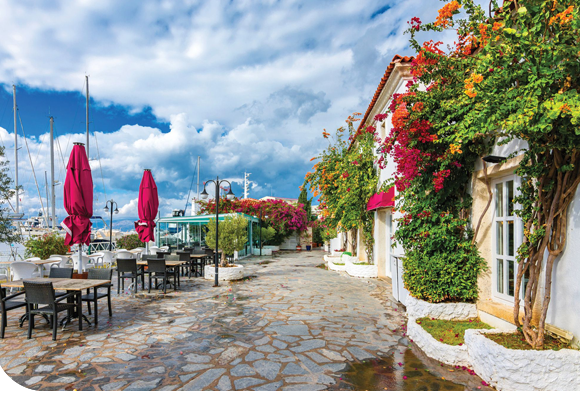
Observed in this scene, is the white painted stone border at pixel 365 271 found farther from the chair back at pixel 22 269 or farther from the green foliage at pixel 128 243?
the green foliage at pixel 128 243

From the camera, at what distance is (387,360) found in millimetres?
4383

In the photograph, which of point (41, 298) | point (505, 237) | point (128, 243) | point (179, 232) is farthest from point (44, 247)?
point (505, 237)

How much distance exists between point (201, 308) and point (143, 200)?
5191 mm

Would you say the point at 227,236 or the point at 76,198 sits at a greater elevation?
the point at 76,198

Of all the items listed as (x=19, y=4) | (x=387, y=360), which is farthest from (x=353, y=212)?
(x=19, y=4)

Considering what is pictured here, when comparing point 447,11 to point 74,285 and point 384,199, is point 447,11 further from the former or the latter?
point 74,285

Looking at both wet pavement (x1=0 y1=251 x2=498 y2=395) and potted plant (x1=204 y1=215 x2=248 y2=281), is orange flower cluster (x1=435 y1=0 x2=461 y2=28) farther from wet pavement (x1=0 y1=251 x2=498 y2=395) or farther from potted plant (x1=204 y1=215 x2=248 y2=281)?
potted plant (x1=204 y1=215 x2=248 y2=281)

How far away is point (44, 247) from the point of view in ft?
37.4

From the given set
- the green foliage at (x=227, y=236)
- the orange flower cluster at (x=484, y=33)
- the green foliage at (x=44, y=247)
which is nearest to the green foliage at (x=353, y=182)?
the green foliage at (x=227, y=236)

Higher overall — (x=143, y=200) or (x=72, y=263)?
(x=143, y=200)

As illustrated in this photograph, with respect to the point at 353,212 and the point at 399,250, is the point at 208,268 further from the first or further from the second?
the point at 399,250

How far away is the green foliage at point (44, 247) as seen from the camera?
37.2 feet

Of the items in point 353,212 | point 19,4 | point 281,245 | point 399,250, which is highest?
point 19,4

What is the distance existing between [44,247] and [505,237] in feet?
46.4
